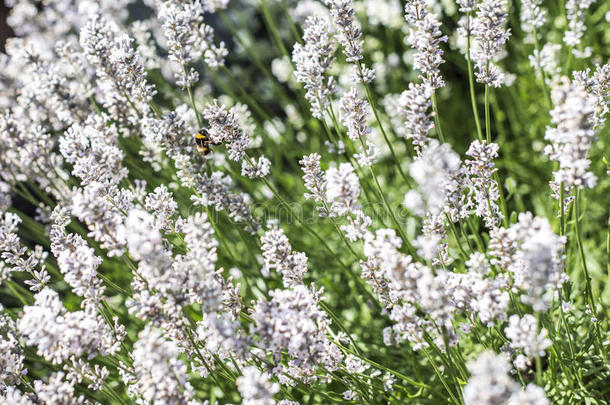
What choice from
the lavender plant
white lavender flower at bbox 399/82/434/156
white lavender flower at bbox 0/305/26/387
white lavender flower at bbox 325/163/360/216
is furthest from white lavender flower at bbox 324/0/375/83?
white lavender flower at bbox 0/305/26/387

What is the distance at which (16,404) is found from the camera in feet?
5.29

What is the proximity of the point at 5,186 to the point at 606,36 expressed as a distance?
434cm

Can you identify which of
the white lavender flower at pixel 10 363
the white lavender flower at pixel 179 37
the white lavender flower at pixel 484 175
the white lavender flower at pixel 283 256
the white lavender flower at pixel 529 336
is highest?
the white lavender flower at pixel 179 37

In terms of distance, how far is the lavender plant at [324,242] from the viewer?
5.23 ft

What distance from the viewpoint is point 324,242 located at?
2521 millimetres

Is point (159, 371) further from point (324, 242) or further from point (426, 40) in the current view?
point (426, 40)

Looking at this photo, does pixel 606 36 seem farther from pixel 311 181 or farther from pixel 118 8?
pixel 118 8

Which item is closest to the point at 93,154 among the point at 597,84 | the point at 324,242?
the point at 324,242

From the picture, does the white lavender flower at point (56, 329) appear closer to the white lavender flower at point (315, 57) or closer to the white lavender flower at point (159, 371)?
the white lavender flower at point (159, 371)

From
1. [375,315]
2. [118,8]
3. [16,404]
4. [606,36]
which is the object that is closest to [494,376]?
[16,404]

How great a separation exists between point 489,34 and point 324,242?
118 centimetres

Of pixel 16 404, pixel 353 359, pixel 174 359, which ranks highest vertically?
pixel 353 359

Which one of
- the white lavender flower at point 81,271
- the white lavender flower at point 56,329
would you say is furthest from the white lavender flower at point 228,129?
the white lavender flower at point 56,329

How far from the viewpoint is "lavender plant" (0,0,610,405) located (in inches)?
62.7
